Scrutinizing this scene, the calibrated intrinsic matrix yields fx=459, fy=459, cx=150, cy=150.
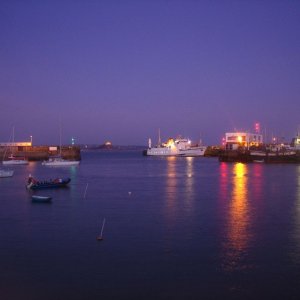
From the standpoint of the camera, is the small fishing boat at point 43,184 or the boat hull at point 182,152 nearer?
the small fishing boat at point 43,184

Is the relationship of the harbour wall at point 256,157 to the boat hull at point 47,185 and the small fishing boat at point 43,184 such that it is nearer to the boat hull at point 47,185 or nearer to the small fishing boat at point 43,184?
the boat hull at point 47,185

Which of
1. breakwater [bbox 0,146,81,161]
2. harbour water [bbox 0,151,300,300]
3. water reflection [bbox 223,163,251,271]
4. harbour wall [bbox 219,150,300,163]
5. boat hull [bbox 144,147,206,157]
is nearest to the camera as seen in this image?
harbour water [bbox 0,151,300,300]

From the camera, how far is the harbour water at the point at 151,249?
1157 cm

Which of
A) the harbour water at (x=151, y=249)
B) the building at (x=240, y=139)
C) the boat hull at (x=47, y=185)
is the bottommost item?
the harbour water at (x=151, y=249)

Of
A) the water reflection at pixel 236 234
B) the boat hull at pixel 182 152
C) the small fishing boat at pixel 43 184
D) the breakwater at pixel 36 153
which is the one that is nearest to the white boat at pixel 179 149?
the boat hull at pixel 182 152

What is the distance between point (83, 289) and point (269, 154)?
62.2 meters

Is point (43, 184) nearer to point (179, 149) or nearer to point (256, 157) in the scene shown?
point (256, 157)

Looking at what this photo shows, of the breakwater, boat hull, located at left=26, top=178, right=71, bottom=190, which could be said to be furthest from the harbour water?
the breakwater

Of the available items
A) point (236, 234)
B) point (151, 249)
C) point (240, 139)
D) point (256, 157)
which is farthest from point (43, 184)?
point (240, 139)

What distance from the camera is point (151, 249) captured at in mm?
15039

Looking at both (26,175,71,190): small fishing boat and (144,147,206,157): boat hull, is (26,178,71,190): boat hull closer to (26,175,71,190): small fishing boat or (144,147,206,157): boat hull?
(26,175,71,190): small fishing boat

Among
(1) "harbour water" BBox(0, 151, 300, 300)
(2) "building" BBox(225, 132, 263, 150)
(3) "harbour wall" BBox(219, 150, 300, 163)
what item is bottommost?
(1) "harbour water" BBox(0, 151, 300, 300)

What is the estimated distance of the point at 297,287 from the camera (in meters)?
11.6

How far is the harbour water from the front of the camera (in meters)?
11.6
